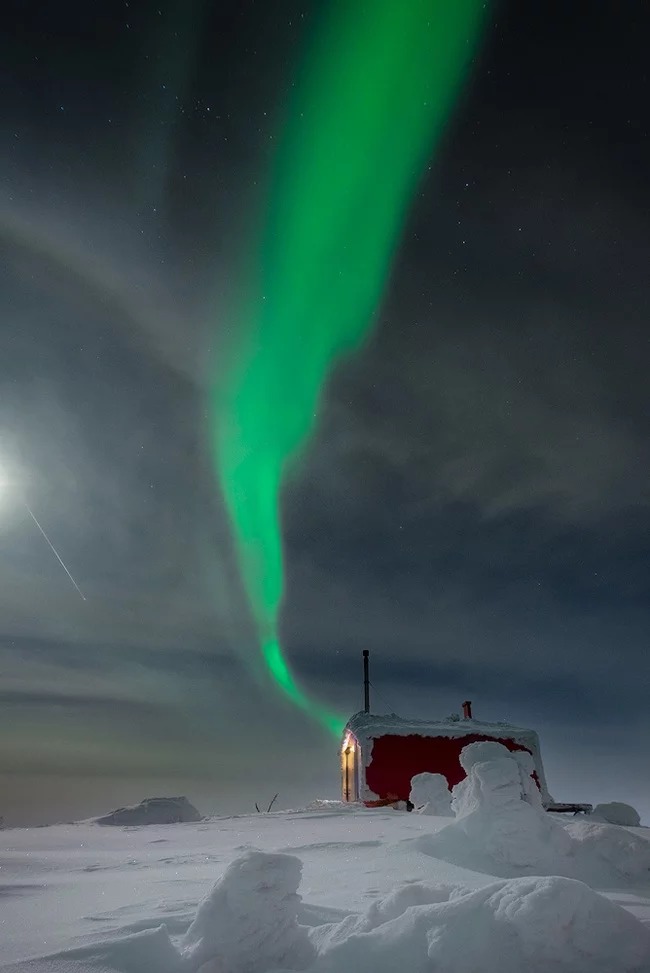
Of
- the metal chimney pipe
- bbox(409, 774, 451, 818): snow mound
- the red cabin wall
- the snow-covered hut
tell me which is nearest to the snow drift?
bbox(409, 774, 451, 818): snow mound

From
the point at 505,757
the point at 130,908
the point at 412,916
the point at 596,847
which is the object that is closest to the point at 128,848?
the point at 130,908

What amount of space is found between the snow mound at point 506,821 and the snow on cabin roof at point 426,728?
16993 millimetres

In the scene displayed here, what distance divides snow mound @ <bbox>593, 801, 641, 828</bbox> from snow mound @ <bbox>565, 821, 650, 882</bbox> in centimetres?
1270

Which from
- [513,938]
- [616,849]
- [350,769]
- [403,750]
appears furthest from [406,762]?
[513,938]

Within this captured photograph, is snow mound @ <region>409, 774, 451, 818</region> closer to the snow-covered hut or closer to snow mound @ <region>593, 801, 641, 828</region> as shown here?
snow mound @ <region>593, 801, 641, 828</region>

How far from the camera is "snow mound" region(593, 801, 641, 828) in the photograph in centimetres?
1834

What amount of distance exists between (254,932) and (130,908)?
2.23m

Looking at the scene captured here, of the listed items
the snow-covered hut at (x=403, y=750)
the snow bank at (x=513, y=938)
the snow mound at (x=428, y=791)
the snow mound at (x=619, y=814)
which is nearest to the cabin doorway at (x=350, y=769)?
the snow-covered hut at (x=403, y=750)

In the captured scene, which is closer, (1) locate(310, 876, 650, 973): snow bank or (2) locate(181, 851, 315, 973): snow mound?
(1) locate(310, 876, 650, 973): snow bank

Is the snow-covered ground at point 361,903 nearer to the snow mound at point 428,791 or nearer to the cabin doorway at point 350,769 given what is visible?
the snow mound at point 428,791

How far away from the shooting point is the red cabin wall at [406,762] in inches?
951

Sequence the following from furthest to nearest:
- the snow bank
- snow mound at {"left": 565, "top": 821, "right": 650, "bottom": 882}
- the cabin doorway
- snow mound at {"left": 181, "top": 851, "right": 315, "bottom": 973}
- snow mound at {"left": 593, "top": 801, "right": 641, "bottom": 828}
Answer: the cabin doorway → snow mound at {"left": 593, "top": 801, "right": 641, "bottom": 828} → snow mound at {"left": 565, "top": 821, "right": 650, "bottom": 882} → snow mound at {"left": 181, "top": 851, "right": 315, "bottom": 973} → the snow bank

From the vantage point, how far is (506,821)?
7.97m

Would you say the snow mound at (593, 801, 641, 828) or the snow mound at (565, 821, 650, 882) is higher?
the snow mound at (565, 821, 650, 882)
